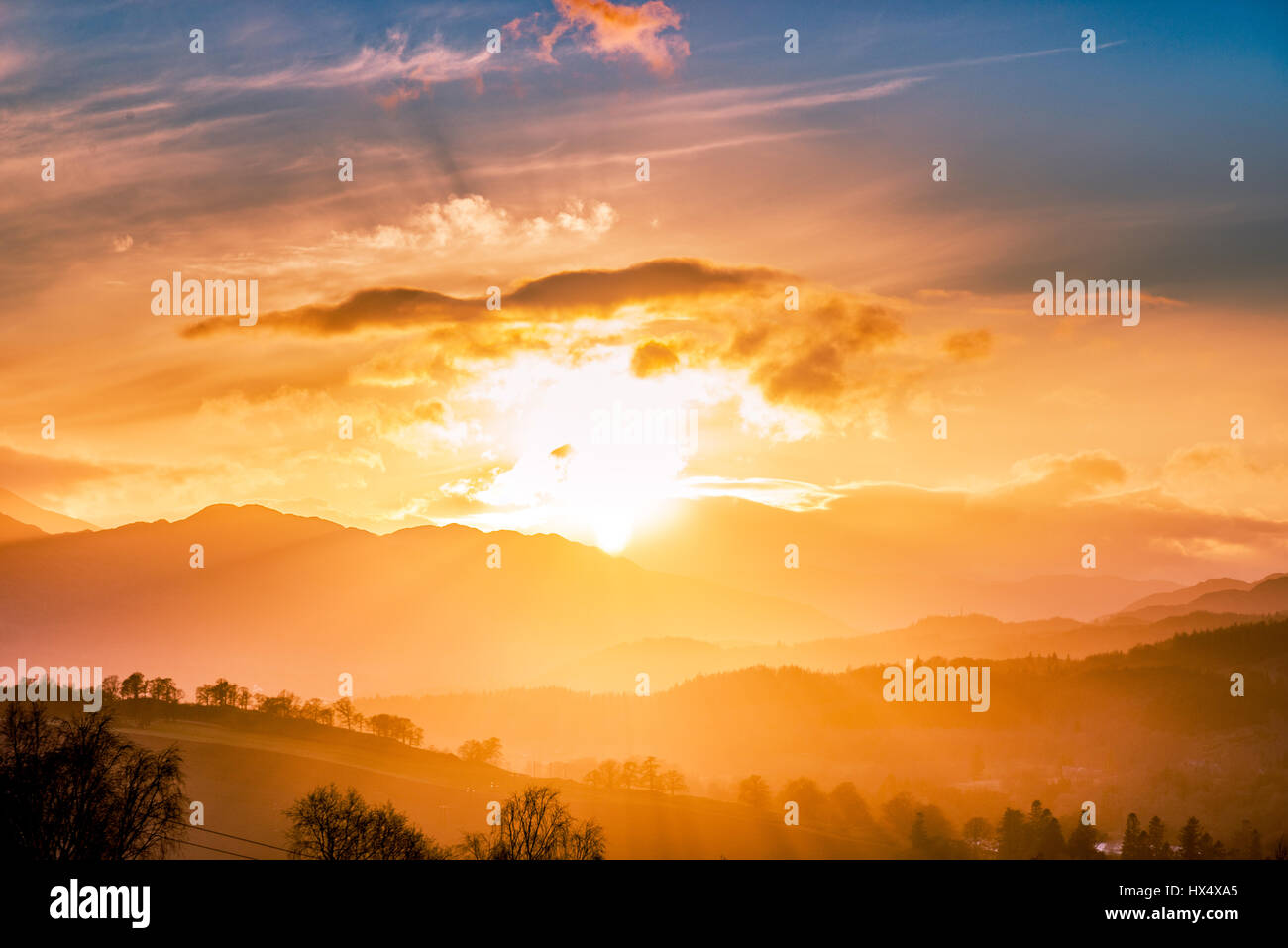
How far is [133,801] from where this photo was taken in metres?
64.2
